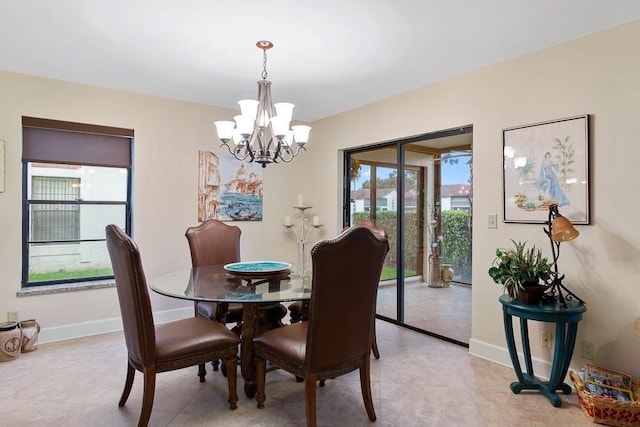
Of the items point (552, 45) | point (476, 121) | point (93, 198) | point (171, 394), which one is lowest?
point (171, 394)

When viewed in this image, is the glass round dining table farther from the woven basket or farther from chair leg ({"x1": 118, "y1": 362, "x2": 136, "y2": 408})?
the woven basket

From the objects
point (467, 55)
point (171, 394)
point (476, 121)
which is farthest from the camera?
point (476, 121)

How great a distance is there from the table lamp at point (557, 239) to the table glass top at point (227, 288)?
5.25ft

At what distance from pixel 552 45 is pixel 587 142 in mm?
754

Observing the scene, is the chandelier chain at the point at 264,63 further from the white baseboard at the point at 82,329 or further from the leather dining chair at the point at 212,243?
the white baseboard at the point at 82,329

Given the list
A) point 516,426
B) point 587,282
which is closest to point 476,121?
point 587,282

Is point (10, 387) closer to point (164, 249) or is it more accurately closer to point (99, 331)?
point (99, 331)

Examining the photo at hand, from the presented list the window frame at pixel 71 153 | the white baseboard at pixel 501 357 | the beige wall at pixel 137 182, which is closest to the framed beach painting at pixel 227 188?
the beige wall at pixel 137 182

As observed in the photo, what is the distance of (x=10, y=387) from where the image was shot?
8.28 feet

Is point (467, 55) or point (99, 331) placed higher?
point (467, 55)

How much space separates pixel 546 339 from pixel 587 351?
254 mm

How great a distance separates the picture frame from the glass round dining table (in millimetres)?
1752

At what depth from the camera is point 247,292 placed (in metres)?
2.26

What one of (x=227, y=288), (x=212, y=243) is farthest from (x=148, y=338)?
(x=212, y=243)
